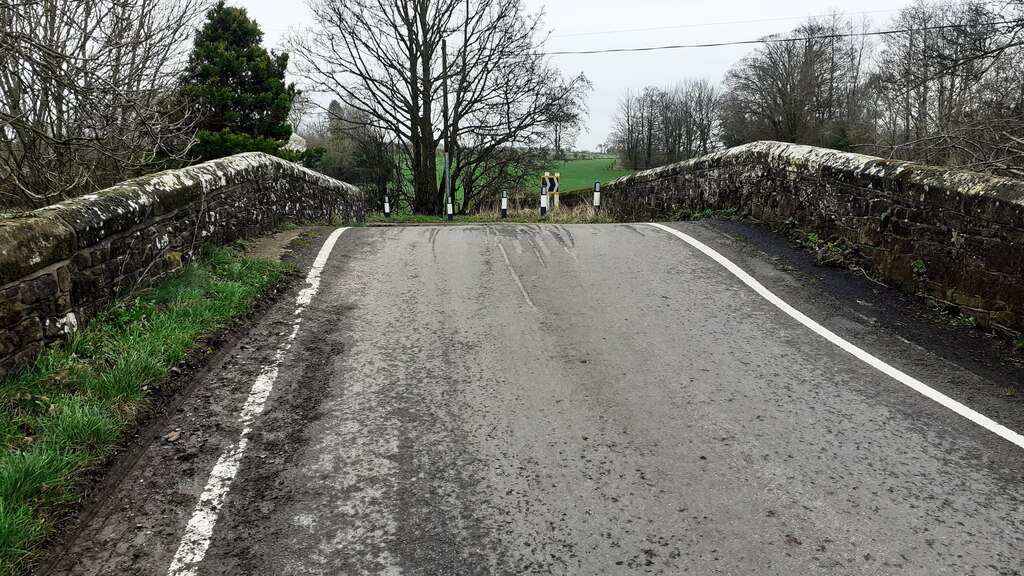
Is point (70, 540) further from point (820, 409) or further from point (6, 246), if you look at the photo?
point (820, 409)

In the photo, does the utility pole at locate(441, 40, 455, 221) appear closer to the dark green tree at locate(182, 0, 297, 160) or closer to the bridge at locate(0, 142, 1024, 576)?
the dark green tree at locate(182, 0, 297, 160)

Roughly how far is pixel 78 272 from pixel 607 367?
3.71 m

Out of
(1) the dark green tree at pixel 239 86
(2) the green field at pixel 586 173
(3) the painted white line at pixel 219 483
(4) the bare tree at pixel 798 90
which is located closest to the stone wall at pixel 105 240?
(3) the painted white line at pixel 219 483

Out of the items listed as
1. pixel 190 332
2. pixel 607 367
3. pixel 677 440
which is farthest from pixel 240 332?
pixel 677 440

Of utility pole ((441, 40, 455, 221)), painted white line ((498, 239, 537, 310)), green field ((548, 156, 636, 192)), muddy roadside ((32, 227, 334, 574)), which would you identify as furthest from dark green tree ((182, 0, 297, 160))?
green field ((548, 156, 636, 192))

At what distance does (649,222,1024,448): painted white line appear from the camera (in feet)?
11.5

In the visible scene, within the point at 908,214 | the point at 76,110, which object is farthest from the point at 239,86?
the point at 908,214

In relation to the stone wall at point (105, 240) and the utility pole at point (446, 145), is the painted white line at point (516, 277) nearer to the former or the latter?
the stone wall at point (105, 240)

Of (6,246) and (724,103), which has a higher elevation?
(724,103)

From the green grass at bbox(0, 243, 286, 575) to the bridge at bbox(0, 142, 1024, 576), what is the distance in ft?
0.48

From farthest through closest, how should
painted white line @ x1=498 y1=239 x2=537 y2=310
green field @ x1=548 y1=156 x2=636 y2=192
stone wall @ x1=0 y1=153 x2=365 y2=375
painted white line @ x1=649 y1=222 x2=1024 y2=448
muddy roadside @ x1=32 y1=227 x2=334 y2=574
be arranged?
green field @ x1=548 y1=156 x2=636 y2=192, painted white line @ x1=498 y1=239 x2=537 y2=310, stone wall @ x1=0 y1=153 x2=365 y2=375, painted white line @ x1=649 y1=222 x2=1024 y2=448, muddy roadside @ x1=32 y1=227 x2=334 y2=574

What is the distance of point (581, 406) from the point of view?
3.73m

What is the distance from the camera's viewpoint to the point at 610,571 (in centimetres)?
239

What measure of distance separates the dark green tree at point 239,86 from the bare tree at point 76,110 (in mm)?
10391
